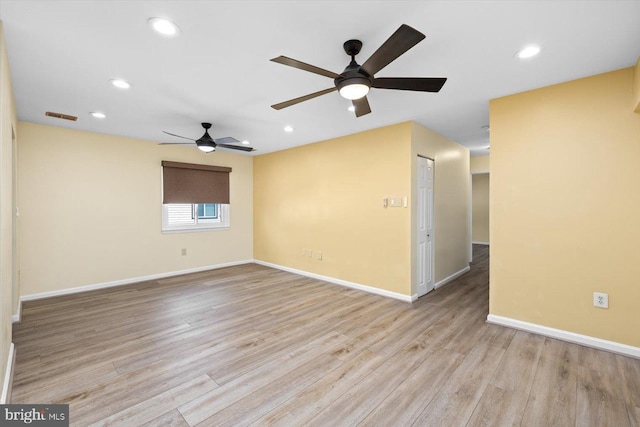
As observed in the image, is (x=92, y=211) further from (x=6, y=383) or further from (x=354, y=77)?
(x=354, y=77)

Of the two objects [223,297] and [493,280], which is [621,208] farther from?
[223,297]

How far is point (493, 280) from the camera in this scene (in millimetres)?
3246

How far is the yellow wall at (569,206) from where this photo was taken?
251 centimetres

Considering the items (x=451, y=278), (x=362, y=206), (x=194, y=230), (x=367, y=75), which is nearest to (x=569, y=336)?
(x=451, y=278)

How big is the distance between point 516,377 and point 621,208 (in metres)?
1.82

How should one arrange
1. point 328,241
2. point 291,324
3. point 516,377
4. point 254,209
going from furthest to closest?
1. point 254,209
2. point 328,241
3. point 291,324
4. point 516,377

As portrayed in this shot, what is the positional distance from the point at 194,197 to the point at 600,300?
616 centimetres

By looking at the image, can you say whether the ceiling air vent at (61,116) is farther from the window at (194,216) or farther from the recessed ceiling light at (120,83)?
the window at (194,216)

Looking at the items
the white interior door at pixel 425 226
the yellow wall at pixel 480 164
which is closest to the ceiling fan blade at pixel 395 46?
the white interior door at pixel 425 226

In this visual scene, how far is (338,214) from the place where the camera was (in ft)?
16.0

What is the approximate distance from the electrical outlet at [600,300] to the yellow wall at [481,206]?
23.1 feet

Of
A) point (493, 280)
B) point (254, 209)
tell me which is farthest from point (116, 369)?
point (254, 209)

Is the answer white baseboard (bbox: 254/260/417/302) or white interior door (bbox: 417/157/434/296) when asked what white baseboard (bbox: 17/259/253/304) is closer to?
white baseboard (bbox: 254/260/417/302)

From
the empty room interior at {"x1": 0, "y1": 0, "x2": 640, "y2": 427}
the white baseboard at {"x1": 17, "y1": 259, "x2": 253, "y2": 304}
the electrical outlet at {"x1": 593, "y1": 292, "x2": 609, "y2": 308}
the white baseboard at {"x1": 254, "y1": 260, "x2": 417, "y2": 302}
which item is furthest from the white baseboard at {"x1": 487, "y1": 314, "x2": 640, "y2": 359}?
the white baseboard at {"x1": 17, "y1": 259, "x2": 253, "y2": 304}
